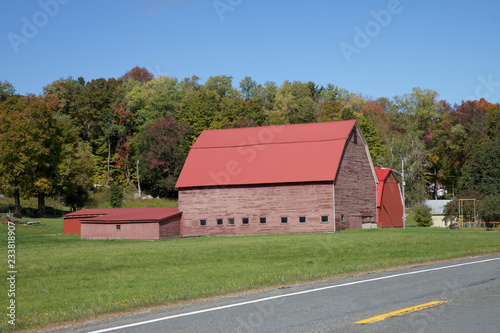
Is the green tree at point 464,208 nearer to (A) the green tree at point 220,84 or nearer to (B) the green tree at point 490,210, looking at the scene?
(B) the green tree at point 490,210

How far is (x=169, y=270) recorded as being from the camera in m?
22.6

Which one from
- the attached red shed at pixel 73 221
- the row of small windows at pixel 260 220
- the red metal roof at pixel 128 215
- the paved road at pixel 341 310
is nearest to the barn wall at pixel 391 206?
the row of small windows at pixel 260 220

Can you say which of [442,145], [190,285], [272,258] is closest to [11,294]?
[190,285]

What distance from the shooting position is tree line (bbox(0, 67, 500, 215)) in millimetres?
70188

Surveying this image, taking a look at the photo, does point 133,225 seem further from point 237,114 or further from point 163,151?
point 237,114

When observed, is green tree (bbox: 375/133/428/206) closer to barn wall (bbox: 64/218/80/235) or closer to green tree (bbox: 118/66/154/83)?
barn wall (bbox: 64/218/80/235)

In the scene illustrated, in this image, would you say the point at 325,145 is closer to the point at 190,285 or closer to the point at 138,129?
the point at 190,285

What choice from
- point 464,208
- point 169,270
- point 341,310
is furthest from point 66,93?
point 341,310

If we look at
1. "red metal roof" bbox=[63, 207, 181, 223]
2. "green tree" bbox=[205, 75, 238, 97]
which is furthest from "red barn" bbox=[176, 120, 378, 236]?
"green tree" bbox=[205, 75, 238, 97]

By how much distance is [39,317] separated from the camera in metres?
12.1

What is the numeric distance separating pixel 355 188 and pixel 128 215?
20389mm

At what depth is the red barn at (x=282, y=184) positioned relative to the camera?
49.0 meters

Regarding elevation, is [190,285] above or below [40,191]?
below

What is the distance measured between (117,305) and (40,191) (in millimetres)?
61257
